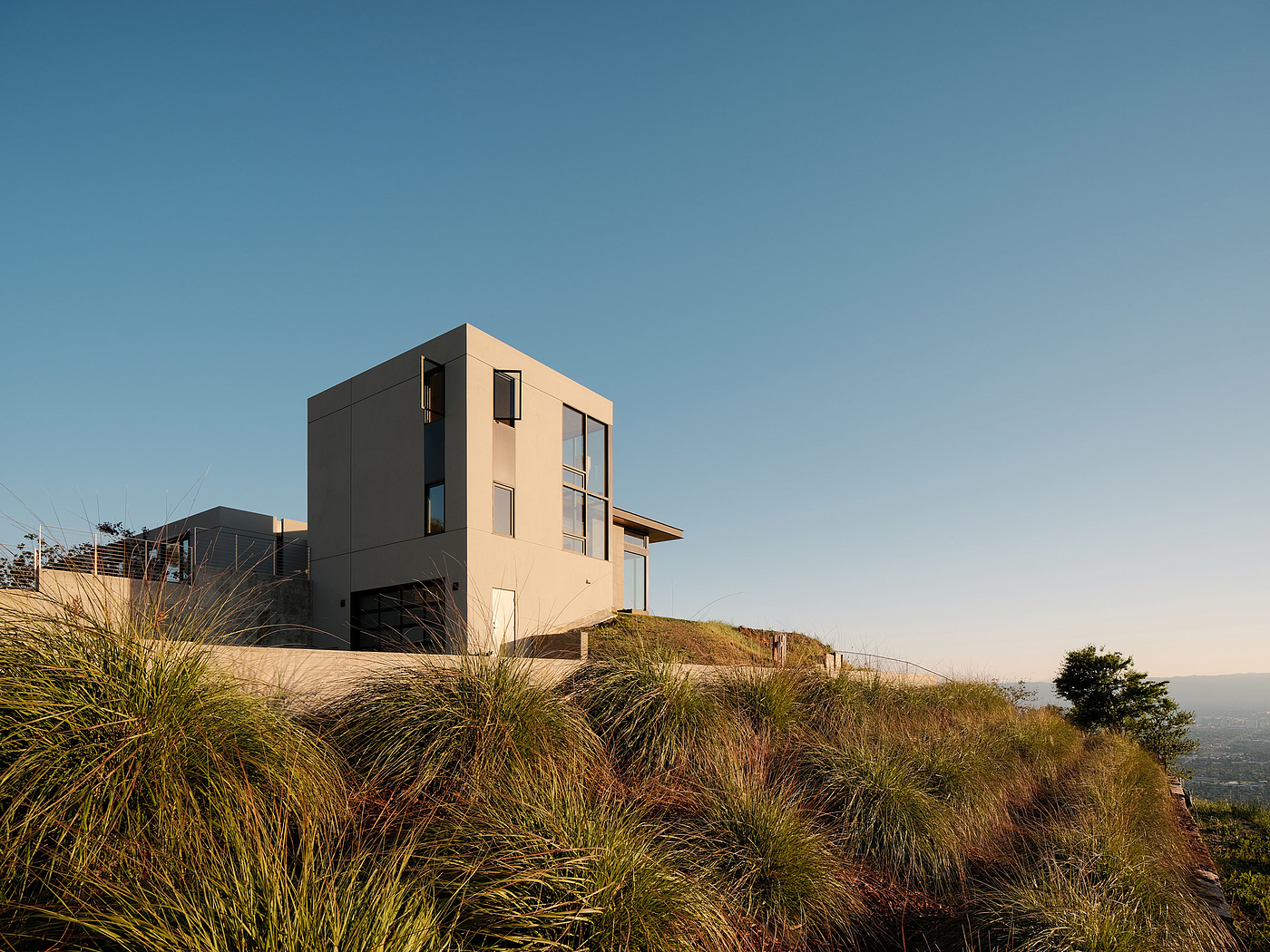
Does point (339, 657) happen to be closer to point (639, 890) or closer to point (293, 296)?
point (639, 890)

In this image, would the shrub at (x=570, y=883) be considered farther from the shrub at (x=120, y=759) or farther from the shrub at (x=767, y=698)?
the shrub at (x=767, y=698)

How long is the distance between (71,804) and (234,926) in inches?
51.8

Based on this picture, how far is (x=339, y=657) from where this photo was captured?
593cm

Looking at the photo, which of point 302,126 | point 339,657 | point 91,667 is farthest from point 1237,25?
point 91,667

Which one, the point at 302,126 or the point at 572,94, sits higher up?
the point at 572,94

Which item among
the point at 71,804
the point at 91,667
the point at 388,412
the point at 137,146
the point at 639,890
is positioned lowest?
the point at 639,890

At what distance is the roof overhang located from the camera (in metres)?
22.0

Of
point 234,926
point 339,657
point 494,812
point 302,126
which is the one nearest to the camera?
point 234,926

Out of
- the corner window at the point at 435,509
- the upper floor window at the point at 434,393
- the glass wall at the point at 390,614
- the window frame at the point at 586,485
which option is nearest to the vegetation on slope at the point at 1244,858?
the glass wall at the point at 390,614

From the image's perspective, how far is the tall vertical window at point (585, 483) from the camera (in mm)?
17688

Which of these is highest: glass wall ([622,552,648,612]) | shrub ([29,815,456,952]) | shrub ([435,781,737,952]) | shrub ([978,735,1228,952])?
glass wall ([622,552,648,612])

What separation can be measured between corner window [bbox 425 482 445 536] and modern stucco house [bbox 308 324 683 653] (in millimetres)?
29

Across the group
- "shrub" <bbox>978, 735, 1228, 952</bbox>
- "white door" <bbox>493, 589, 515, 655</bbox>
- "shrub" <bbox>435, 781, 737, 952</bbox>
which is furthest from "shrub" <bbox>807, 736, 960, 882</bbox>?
"white door" <bbox>493, 589, 515, 655</bbox>

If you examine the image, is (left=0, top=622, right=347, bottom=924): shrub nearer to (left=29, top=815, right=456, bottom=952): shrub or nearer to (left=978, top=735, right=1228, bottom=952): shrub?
(left=29, top=815, right=456, bottom=952): shrub
